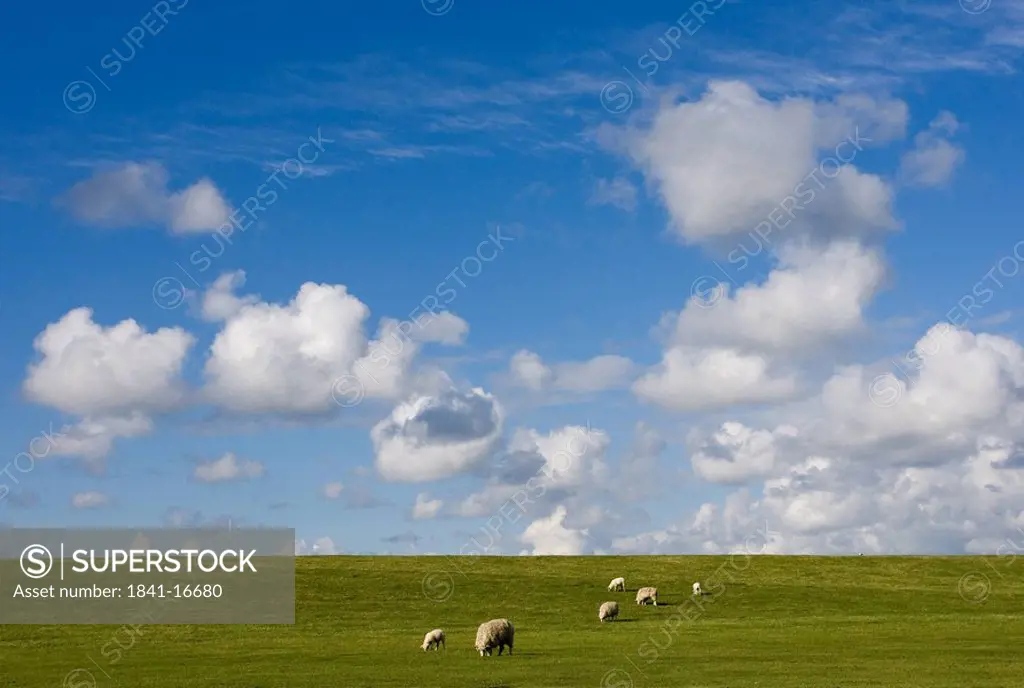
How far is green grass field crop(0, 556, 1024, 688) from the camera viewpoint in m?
40.7

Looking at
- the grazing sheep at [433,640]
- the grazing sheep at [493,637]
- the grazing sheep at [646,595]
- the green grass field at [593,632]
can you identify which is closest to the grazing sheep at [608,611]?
the green grass field at [593,632]

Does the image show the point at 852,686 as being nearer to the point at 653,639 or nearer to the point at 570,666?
the point at 570,666

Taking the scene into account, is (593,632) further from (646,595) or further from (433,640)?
(646,595)

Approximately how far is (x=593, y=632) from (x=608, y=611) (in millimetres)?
7349

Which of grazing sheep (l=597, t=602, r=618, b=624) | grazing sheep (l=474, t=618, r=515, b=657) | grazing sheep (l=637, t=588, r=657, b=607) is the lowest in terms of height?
grazing sheep (l=474, t=618, r=515, b=657)

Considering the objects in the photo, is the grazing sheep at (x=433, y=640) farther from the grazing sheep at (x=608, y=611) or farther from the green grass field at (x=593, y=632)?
the grazing sheep at (x=608, y=611)

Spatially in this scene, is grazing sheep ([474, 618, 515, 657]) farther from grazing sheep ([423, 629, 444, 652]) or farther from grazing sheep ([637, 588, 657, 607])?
grazing sheep ([637, 588, 657, 607])

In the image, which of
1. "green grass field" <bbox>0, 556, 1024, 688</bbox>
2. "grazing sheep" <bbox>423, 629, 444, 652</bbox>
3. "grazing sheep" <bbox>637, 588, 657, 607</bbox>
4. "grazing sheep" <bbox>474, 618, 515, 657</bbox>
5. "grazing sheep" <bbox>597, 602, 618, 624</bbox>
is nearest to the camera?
"green grass field" <bbox>0, 556, 1024, 688</bbox>

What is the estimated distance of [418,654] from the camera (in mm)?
48656

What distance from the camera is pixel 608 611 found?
65812 millimetres

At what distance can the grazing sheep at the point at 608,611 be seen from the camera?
6556cm

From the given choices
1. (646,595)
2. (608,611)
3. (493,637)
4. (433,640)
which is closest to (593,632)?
(608,611)

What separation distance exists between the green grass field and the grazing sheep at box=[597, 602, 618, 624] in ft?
5.05

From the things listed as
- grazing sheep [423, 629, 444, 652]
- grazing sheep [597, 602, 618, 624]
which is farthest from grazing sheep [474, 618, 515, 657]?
grazing sheep [597, 602, 618, 624]
